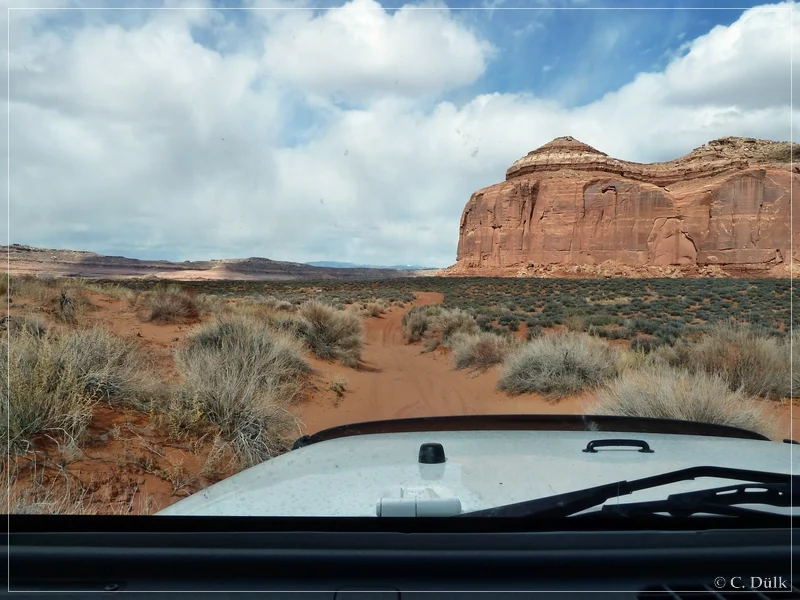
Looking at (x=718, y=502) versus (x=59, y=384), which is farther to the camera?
(x=59, y=384)

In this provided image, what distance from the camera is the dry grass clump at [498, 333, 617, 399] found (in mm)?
9812

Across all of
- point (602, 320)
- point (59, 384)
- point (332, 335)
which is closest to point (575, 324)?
point (602, 320)

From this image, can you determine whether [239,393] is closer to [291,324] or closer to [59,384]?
[59,384]

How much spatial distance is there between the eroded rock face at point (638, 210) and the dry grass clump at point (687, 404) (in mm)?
68486

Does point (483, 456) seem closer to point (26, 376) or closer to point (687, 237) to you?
point (26, 376)

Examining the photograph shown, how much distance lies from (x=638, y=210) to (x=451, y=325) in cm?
6283

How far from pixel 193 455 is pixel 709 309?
87.3 feet

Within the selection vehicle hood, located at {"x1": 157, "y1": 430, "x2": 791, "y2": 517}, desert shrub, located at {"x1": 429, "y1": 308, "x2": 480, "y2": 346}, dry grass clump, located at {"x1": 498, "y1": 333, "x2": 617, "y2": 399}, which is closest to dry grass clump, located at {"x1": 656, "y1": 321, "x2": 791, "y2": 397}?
dry grass clump, located at {"x1": 498, "y1": 333, "x2": 617, "y2": 399}

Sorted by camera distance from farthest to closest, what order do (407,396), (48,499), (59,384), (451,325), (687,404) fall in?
(451,325) → (407,396) → (687,404) → (59,384) → (48,499)

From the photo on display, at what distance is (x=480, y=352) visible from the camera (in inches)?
511

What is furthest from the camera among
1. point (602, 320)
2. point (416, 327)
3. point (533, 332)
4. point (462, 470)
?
point (602, 320)

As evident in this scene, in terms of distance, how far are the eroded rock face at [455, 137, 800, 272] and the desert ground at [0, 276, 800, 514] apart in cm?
5650

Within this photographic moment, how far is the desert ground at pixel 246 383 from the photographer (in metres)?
4.75

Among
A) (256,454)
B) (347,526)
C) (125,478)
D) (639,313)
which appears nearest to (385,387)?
(256,454)
